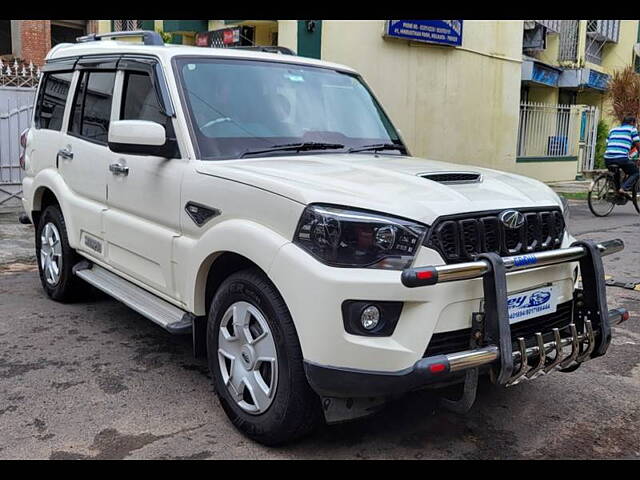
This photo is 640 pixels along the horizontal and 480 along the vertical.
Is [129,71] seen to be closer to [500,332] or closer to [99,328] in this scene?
[99,328]

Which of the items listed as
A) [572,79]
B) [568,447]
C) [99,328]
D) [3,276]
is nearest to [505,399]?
[568,447]

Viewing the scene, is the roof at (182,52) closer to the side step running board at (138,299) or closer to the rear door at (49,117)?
the rear door at (49,117)

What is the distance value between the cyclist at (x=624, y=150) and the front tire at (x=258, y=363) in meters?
10.8

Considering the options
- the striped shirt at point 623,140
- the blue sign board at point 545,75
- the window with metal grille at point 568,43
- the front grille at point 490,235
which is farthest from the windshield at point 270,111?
the window with metal grille at point 568,43

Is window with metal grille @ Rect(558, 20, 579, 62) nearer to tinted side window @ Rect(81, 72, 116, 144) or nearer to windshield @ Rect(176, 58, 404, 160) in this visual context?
windshield @ Rect(176, 58, 404, 160)

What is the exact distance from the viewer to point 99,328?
514 centimetres

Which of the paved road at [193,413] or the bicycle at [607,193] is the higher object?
the bicycle at [607,193]

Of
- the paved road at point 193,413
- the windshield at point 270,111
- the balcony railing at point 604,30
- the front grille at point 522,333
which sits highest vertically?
the balcony railing at point 604,30

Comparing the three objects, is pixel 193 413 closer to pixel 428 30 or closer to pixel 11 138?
pixel 11 138

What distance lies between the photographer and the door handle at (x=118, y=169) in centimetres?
436

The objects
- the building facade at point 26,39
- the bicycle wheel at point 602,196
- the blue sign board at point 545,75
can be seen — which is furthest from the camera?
the building facade at point 26,39

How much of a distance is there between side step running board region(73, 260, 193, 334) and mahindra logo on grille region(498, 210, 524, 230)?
1817 millimetres

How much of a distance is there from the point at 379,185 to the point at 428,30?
1167cm

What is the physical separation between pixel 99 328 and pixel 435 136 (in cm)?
1091
